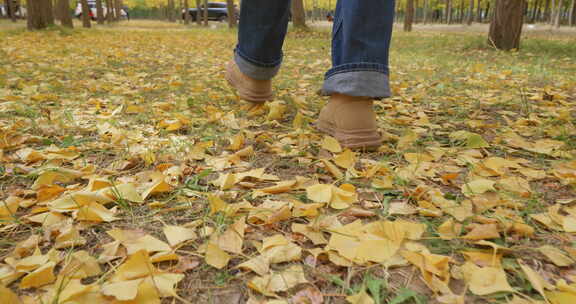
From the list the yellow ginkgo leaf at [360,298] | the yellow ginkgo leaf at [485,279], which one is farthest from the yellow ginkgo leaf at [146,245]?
the yellow ginkgo leaf at [485,279]

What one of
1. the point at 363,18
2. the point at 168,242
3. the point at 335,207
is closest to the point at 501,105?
the point at 363,18

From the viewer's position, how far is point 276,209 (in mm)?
902

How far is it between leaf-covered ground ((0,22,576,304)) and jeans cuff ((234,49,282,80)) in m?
0.18

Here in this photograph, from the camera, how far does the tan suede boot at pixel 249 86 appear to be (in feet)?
6.23

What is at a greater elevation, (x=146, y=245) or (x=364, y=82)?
(x=364, y=82)

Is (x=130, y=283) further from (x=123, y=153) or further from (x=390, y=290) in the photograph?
(x=123, y=153)

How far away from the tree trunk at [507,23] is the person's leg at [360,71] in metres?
4.89

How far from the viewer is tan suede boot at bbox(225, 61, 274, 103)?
1.90 meters

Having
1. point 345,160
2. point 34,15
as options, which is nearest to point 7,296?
point 345,160

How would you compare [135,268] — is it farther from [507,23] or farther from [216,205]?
[507,23]

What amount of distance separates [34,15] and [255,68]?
8.05 m

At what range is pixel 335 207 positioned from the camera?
0.93 m

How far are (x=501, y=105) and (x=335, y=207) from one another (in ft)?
5.63

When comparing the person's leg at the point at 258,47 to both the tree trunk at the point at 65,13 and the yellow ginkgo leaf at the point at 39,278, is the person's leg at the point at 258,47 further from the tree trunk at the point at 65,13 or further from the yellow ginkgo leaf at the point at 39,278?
the tree trunk at the point at 65,13
